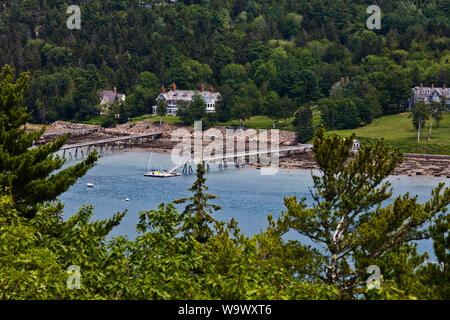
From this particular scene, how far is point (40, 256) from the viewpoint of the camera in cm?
1352

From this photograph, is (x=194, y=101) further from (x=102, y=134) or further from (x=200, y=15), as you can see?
(x=200, y=15)

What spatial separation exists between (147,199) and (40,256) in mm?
49077

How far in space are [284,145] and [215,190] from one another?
3154 centimetres

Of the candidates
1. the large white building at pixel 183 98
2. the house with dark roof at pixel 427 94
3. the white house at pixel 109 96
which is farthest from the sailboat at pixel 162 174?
the white house at pixel 109 96

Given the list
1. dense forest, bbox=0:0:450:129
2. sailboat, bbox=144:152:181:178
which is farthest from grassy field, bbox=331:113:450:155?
sailboat, bbox=144:152:181:178

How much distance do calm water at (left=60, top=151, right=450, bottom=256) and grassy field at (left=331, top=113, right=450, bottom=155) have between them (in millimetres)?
14582

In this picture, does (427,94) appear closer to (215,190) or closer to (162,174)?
(162,174)

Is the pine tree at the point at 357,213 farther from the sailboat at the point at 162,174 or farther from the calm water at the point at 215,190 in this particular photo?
the sailboat at the point at 162,174

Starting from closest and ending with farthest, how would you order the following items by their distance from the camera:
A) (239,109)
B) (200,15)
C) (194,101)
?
1. (239,109)
2. (194,101)
3. (200,15)

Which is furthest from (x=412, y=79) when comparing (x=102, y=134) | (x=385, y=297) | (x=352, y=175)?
(x=385, y=297)

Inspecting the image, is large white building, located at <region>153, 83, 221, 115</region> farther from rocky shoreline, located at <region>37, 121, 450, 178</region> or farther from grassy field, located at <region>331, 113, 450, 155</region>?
grassy field, located at <region>331, 113, 450, 155</region>

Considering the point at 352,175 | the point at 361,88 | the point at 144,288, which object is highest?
the point at 361,88
